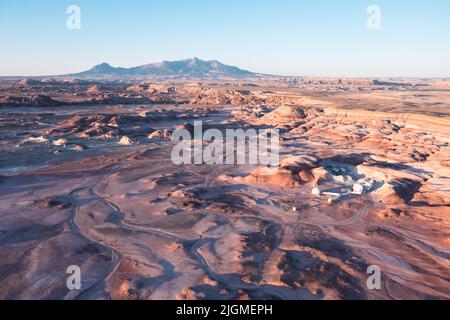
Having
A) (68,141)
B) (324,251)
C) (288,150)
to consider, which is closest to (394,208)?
(324,251)

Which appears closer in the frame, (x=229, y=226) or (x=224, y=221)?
(x=229, y=226)

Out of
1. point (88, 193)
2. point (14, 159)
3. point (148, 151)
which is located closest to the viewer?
point (88, 193)

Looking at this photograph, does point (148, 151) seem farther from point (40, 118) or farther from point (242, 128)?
point (40, 118)
